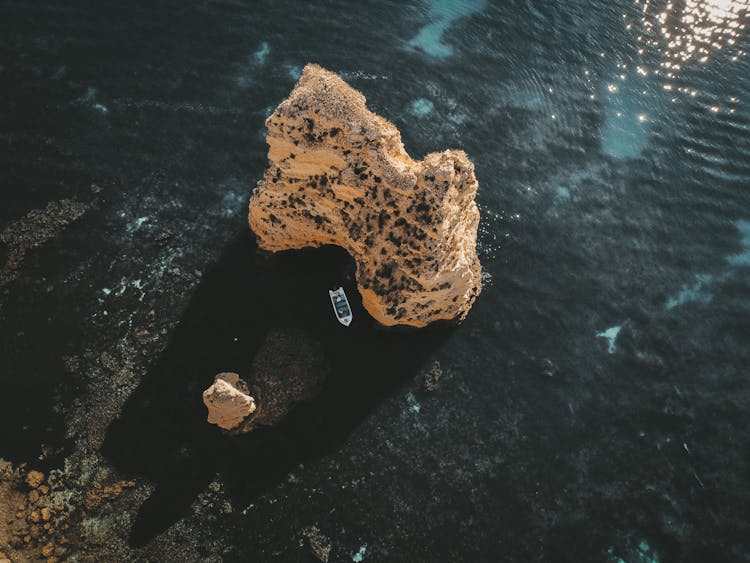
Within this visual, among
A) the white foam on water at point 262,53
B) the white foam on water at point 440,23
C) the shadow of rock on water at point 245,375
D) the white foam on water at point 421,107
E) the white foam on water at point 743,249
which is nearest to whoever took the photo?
Answer: the shadow of rock on water at point 245,375

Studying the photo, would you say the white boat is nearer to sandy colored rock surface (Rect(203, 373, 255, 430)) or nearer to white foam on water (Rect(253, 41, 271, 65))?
sandy colored rock surface (Rect(203, 373, 255, 430))

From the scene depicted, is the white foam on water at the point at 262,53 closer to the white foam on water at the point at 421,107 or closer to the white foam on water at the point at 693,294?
the white foam on water at the point at 421,107

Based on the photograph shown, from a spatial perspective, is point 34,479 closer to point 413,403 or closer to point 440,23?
point 413,403

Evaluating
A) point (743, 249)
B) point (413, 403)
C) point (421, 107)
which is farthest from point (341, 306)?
point (743, 249)

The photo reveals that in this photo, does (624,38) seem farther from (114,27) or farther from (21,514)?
(21,514)

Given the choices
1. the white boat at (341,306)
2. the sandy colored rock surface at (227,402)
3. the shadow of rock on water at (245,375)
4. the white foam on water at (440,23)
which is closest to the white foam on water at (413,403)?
the shadow of rock on water at (245,375)

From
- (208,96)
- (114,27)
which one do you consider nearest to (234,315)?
(208,96)
